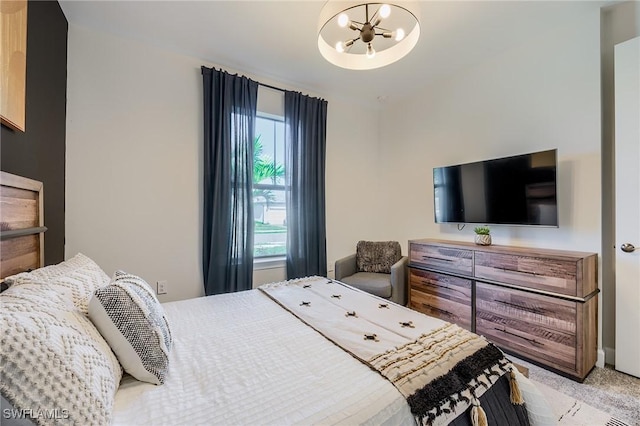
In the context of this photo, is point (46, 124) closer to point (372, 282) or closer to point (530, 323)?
point (372, 282)

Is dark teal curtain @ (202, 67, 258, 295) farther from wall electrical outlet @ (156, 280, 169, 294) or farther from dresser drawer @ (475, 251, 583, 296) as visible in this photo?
dresser drawer @ (475, 251, 583, 296)

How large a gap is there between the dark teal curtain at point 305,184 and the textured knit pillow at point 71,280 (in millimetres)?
2094

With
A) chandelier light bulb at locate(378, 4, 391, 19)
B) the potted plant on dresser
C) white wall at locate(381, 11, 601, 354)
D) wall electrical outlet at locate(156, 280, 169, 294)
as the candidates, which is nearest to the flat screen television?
the potted plant on dresser

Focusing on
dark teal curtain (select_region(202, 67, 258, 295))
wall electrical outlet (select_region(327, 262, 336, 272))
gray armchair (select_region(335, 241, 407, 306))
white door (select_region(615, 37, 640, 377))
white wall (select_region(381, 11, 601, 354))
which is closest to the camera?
white door (select_region(615, 37, 640, 377))

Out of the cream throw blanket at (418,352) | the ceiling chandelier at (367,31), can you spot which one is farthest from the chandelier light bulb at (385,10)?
the cream throw blanket at (418,352)

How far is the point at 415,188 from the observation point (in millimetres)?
3607

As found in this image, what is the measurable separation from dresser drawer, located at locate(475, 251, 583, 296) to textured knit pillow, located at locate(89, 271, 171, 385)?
8.04ft

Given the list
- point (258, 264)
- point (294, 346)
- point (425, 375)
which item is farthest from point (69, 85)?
point (425, 375)

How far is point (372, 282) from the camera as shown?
116 inches

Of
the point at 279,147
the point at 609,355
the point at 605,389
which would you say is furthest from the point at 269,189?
the point at 609,355

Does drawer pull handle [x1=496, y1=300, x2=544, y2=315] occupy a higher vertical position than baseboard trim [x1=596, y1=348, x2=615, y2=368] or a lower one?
higher

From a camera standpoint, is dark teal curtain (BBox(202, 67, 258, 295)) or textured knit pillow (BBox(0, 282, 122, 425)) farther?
dark teal curtain (BBox(202, 67, 258, 295))

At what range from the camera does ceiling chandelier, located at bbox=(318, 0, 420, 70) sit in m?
1.58

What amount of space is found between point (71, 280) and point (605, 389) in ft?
10.3
